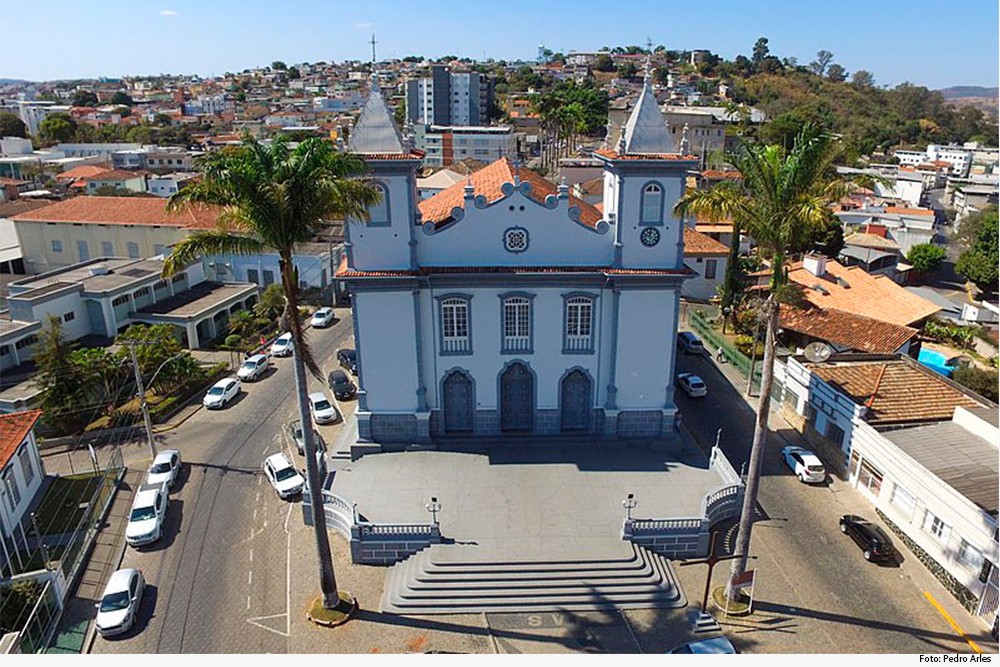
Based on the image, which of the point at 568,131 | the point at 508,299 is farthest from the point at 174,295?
the point at 568,131

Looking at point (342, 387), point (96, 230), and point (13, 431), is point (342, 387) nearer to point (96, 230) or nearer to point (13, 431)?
point (13, 431)

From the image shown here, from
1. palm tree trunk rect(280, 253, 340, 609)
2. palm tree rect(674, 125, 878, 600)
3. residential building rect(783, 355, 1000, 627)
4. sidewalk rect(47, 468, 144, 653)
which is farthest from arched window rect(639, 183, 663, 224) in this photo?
sidewalk rect(47, 468, 144, 653)

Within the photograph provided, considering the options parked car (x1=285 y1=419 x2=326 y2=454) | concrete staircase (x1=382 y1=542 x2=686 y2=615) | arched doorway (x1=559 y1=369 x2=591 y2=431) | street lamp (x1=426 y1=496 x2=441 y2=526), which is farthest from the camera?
parked car (x1=285 y1=419 x2=326 y2=454)

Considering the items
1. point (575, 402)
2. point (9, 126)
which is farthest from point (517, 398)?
point (9, 126)

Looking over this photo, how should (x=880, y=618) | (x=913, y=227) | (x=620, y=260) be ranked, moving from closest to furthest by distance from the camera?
(x=880, y=618), (x=620, y=260), (x=913, y=227)

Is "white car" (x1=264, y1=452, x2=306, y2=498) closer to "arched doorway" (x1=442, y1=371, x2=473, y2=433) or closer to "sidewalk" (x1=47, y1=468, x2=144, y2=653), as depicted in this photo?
"sidewalk" (x1=47, y1=468, x2=144, y2=653)

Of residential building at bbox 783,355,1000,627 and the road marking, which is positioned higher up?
residential building at bbox 783,355,1000,627

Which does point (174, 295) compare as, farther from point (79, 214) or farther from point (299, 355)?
point (299, 355)
